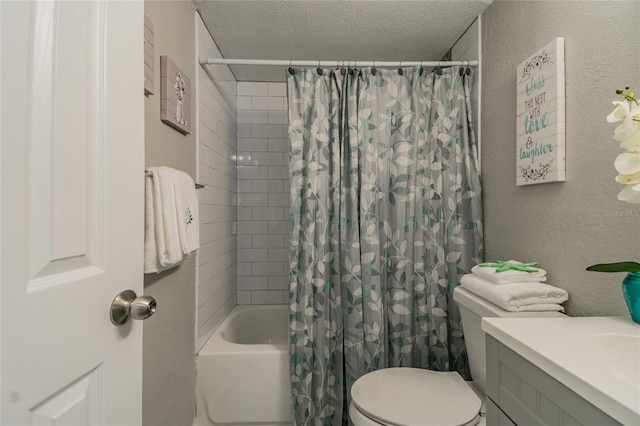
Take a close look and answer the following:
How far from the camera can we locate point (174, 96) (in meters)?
1.36

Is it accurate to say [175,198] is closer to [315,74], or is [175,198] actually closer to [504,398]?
[315,74]

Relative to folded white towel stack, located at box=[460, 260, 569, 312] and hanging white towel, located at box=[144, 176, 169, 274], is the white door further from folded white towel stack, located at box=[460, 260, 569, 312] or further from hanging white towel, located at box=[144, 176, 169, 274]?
folded white towel stack, located at box=[460, 260, 569, 312]

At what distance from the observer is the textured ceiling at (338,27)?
167cm

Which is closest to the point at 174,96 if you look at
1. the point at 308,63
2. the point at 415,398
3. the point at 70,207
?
the point at 308,63

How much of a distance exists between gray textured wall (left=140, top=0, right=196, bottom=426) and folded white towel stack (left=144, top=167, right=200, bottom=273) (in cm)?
11

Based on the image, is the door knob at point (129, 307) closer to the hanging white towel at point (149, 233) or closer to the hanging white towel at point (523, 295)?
the hanging white towel at point (149, 233)

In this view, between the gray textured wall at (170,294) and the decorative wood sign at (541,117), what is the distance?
148cm

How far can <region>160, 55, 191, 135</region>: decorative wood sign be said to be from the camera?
128cm

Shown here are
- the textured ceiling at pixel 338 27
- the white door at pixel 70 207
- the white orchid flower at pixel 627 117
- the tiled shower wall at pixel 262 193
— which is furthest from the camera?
the tiled shower wall at pixel 262 193

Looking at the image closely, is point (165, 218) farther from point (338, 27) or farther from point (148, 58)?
point (338, 27)

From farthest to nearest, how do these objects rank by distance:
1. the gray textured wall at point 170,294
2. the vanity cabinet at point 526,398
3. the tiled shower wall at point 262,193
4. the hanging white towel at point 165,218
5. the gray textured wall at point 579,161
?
the tiled shower wall at point 262,193
the gray textured wall at point 170,294
the hanging white towel at point 165,218
the gray textured wall at point 579,161
the vanity cabinet at point 526,398

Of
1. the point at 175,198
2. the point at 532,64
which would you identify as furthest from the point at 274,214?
the point at 532,64

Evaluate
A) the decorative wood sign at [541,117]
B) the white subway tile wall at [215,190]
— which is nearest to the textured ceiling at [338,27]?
the white subway tile wall at [215,190]

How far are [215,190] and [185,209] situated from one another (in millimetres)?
813
